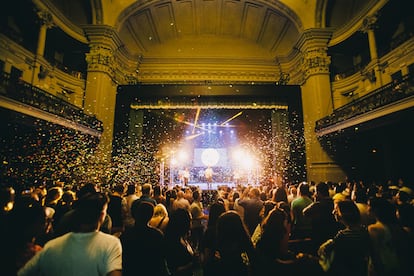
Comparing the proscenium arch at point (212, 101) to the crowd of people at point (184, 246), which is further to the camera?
the proscenium arch at point (212, 101)

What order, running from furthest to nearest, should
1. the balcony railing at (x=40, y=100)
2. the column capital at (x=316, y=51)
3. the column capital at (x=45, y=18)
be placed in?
the column capital at (x=316, y=51)
the column capital at (x=45, y=18)
the balcony railing at (x=40, y=100)

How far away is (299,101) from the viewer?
14.6m

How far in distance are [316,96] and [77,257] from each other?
48.5 feet

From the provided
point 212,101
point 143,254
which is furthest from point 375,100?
point 143,254

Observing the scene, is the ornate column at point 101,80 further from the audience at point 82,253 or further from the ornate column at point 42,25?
the audience at point 82,253

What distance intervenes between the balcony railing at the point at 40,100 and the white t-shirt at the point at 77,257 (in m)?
8.56

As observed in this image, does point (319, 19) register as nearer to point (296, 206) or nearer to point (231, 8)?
point (231, 8)

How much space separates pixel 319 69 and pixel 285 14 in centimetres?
490

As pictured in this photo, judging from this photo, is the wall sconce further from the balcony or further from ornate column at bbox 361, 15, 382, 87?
the balcony

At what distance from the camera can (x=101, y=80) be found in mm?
13320

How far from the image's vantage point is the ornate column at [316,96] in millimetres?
12750

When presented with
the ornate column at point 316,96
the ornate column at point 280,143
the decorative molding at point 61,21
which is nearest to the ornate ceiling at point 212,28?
the ornate column at point 316,96

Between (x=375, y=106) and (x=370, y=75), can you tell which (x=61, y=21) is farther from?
(x=370, y=75)

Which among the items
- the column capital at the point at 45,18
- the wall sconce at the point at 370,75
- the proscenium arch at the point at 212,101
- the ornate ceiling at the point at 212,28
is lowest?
the proscenium arch at the point at 212,101
